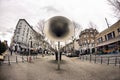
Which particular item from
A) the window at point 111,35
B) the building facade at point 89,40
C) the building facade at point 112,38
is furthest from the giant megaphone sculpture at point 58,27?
the building facade at point 89,40

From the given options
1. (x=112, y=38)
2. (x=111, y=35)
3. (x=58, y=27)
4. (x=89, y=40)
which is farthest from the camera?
(x=89, y=40)

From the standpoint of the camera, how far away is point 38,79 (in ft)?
20.1

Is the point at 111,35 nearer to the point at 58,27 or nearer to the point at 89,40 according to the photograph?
the point at 89,40

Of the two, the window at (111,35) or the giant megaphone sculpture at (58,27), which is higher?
the window at (111,35)

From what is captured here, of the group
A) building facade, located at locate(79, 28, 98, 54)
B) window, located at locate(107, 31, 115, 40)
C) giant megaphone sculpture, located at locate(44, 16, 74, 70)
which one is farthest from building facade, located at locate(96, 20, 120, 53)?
giant megaphone sculpture, located at locate(44, 16, 74, 70)

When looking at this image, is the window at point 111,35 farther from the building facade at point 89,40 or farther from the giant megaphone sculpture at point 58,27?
the giant megaphone sculpture at point 58,27

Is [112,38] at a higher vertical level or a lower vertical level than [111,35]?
lower

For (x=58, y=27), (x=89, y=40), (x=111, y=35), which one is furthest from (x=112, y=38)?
(x=58, y=27)

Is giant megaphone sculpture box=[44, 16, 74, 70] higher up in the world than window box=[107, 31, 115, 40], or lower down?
lower down

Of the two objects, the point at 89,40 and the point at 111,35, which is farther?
the point at 89,40

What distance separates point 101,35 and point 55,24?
1290 inches

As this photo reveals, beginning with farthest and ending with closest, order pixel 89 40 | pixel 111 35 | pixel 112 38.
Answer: pixel 89 40
pixel 111 35
pixel 112 38

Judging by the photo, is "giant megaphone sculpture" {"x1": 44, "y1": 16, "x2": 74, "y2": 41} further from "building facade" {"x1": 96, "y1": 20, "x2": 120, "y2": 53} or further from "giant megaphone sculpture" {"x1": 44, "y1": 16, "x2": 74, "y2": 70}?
"building facade" {"x1": 96, "y1": 20, "x2": 120, "y2": 53}

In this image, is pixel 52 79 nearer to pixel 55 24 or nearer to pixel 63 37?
→ pixel 63 37
